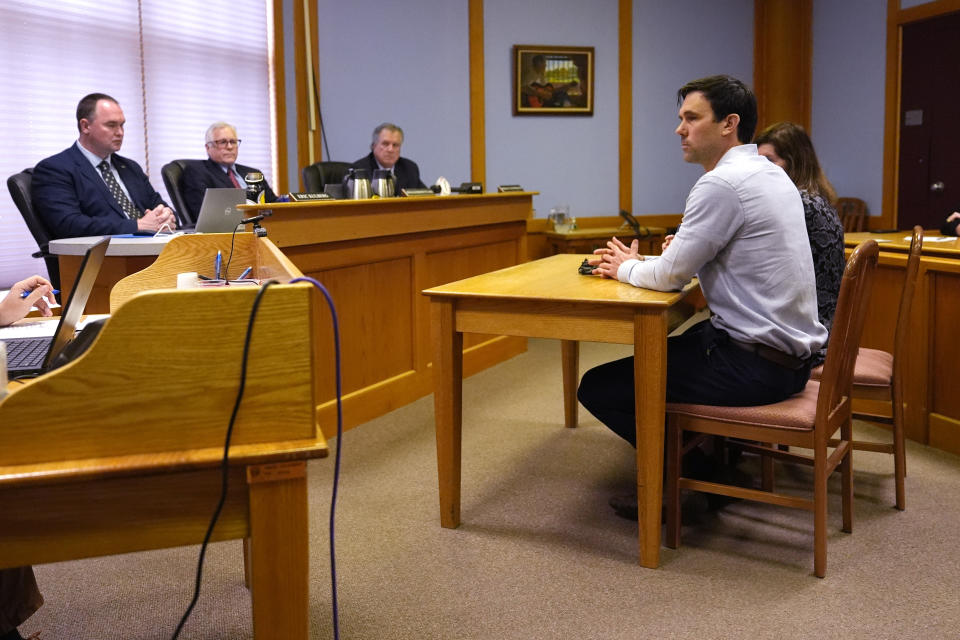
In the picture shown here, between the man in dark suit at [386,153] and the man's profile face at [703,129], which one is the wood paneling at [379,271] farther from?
the man's profile face at [703,129]

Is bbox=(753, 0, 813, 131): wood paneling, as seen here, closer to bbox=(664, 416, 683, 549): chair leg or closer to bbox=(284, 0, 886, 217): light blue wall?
bbox=(284, 0, 886, 217): light blue wall

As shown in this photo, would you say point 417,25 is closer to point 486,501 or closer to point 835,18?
point 835,18

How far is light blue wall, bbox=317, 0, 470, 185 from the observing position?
6098 mm

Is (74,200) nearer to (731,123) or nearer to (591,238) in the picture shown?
(731,123)

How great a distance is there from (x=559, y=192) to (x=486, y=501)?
15.3 ft

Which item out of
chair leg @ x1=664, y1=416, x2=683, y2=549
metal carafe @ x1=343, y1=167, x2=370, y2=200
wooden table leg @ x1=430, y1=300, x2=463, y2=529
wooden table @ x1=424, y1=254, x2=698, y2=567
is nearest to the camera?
wooden table @ x1=424, y1=254, x2=698, y2=567

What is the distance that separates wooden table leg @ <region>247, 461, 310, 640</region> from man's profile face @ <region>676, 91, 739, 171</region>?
168cm

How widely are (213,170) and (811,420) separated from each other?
3.73 metres

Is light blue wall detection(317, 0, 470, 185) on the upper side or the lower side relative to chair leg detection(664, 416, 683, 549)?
upper

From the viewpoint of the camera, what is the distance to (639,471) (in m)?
2.35

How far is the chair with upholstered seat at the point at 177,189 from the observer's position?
4.52 metres

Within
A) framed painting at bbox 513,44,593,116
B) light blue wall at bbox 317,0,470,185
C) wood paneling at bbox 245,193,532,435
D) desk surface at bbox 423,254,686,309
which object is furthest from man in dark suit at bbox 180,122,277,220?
framed painting at bbox 513,44,593,116

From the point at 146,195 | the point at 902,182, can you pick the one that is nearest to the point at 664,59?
the point at 902,182

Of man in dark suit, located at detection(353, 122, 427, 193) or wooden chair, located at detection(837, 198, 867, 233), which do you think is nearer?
man in dark suit, located at detection(353, 122, 427, 193)
